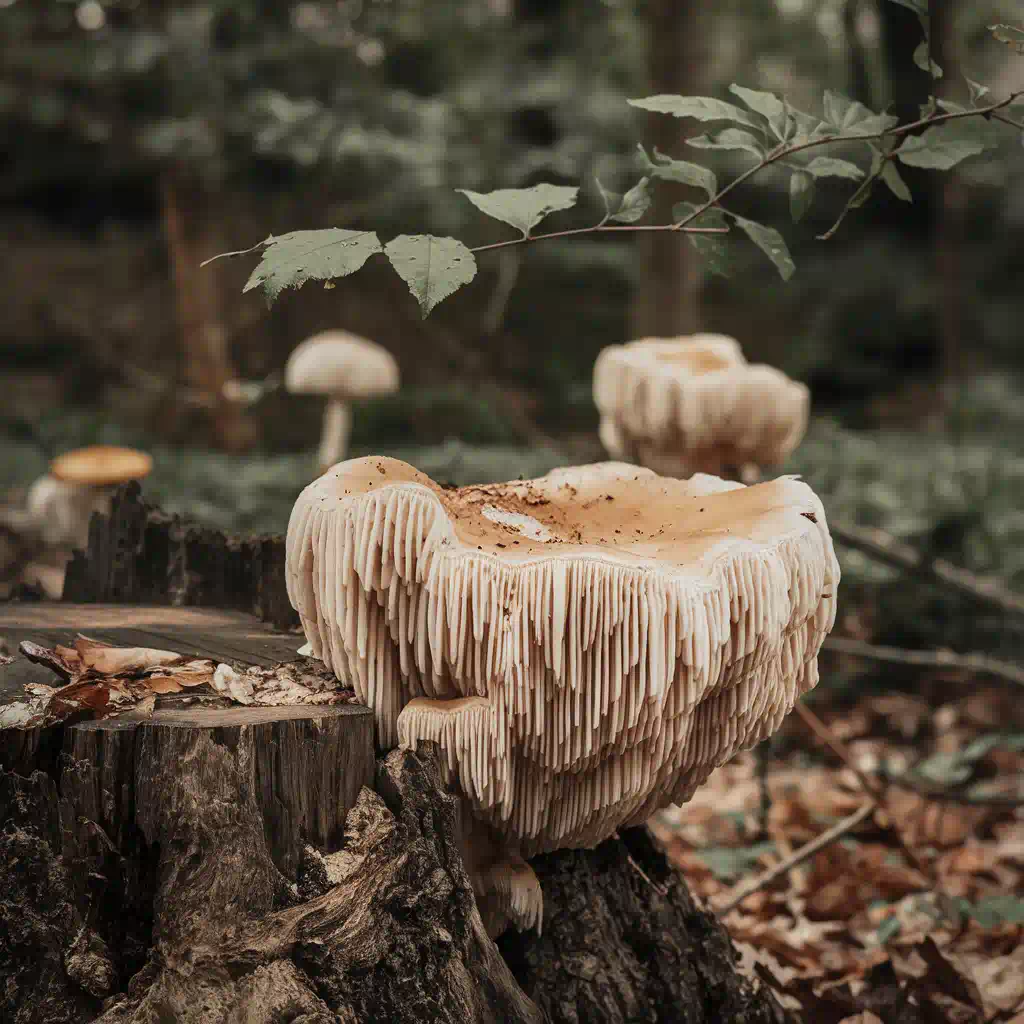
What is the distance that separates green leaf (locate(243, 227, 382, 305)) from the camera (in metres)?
1.75

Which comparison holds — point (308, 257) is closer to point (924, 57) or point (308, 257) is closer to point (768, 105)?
point (768, 105)

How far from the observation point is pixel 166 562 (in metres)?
2.71

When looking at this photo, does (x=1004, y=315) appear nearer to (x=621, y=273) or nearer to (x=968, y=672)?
(x=621, y=273)

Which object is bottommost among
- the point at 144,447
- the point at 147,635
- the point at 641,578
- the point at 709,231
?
the point at 144,447

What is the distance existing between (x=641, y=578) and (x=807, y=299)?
41.1 ft

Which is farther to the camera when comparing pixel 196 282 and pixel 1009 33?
pixel 196 282

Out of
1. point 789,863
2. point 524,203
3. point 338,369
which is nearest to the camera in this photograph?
point 524,203

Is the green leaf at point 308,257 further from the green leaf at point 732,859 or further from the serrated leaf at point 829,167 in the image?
the green leaf at point 732,859

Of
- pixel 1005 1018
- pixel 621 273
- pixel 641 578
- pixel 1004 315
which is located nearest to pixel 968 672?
pixel 1005 1018

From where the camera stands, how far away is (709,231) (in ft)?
7.08

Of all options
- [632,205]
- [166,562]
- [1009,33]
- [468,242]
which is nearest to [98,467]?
[166,562]

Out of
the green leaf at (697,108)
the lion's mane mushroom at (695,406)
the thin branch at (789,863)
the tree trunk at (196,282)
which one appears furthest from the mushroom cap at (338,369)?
the green leaf at (697,108)

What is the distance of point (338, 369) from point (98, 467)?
2.46 m

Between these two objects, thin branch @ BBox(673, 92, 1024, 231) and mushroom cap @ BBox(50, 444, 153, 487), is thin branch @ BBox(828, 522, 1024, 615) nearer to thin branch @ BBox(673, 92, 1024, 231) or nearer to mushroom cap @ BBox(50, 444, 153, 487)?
thin branch @ BBox(673, 92, 1024, 231)
